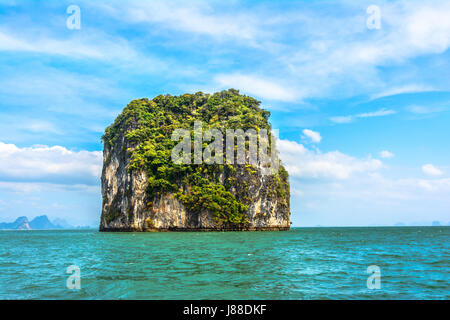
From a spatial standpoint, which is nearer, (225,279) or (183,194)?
(225,279)

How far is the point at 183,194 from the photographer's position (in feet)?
181

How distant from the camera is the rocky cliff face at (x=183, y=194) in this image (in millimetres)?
53938

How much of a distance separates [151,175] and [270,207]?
68.8 ft

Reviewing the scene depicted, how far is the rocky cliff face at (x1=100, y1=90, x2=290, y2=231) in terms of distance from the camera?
53938 mm

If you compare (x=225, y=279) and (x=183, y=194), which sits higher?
(x=183, y=194)

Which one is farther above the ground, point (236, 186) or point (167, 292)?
point (236, 186)

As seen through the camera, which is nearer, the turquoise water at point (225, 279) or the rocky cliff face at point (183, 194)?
the turquoise water at point (225, 279)

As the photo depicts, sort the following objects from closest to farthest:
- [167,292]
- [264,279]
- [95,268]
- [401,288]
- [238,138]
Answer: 1. [167,292]
2. [401,288]
3. [264,279]
4. [95,268]
5. [238,138]

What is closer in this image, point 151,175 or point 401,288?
point 401,288

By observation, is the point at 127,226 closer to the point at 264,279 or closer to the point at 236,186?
the point at 236,186

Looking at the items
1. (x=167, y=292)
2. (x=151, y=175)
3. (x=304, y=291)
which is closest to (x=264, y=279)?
(x=304, y=291)

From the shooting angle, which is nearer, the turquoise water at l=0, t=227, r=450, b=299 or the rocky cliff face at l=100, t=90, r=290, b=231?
the turquoise water at l=0, t=227, r=450, b=299

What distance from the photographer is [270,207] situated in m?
56.0
